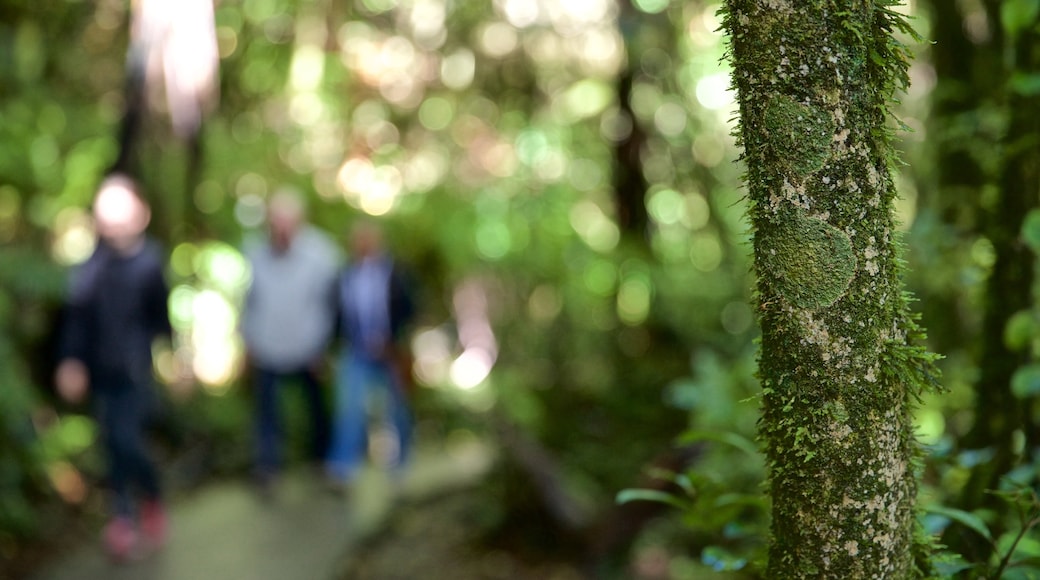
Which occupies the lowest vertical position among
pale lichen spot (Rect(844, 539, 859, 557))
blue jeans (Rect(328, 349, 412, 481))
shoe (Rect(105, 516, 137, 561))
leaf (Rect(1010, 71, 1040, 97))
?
shoe (Rect(105, 516, 137, 561))

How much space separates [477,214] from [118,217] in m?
4.87

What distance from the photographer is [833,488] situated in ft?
5.74

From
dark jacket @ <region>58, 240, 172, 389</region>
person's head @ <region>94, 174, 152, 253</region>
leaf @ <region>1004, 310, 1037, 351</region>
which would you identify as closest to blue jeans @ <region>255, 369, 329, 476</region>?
dark jacket @ <region>58, 240, 172, 389</region>

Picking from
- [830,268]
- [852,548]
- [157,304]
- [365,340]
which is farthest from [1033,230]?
[365,340]

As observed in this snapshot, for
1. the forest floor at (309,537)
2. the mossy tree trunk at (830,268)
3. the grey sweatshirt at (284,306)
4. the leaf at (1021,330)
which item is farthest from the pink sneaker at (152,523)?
the mossy tree trunk at (830,268)

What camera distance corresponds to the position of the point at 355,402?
8031 mm

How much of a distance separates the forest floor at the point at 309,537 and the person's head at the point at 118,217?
78.3 inches

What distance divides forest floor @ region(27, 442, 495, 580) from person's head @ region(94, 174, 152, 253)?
199 centimetres

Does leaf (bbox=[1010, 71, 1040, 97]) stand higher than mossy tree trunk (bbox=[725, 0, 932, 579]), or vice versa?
leaf (bbox=[1010, 71, 1040, 97])

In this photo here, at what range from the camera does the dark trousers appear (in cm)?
606

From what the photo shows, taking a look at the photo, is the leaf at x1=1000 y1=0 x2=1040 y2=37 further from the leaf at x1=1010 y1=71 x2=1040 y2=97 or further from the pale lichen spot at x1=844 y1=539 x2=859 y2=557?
the pale lichen spot at x1=844 y1=539 x2=859 y2=557

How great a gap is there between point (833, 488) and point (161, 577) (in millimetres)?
5082

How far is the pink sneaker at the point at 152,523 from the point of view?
20.9ft

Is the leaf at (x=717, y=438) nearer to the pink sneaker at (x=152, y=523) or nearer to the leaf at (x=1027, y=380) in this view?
the leaf at (x=1027, y=380)
